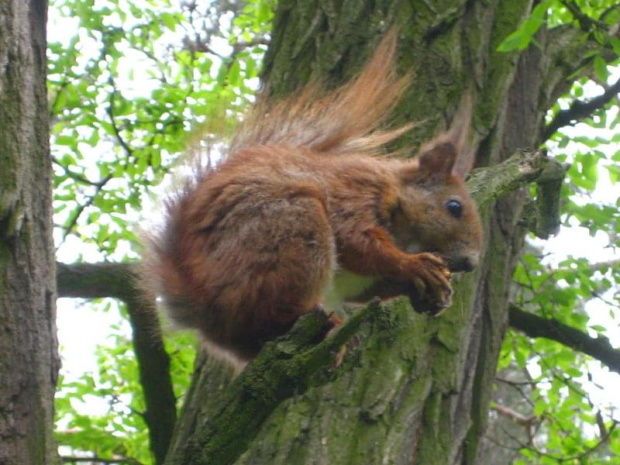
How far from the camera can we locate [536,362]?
18.2ft

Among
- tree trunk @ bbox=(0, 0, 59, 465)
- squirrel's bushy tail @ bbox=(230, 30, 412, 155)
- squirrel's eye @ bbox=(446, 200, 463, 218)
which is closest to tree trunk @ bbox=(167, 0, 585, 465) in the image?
squirrel's eye @ bbox=(446, 200, 463, 218)

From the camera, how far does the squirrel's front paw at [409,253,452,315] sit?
8.37 ft

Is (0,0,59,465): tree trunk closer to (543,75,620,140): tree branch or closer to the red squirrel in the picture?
the red squirrel

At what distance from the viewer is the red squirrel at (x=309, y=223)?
8.10ft

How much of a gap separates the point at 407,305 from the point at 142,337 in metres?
1.35

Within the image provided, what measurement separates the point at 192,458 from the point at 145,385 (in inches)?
77.7

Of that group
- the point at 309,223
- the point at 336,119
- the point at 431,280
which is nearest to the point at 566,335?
the point at 336,119

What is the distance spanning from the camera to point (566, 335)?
15.3ft

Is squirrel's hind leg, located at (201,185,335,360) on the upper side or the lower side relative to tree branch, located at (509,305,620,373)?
lower

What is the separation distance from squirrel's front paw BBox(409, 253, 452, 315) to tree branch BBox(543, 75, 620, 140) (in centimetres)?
228

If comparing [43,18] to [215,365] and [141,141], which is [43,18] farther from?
[141,141]

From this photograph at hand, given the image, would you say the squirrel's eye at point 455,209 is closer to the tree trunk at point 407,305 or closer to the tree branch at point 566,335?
the tree trunk at point 407,305

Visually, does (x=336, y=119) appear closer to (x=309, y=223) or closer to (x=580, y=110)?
(x=309, y=223)

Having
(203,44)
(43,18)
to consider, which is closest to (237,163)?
(43,18)
